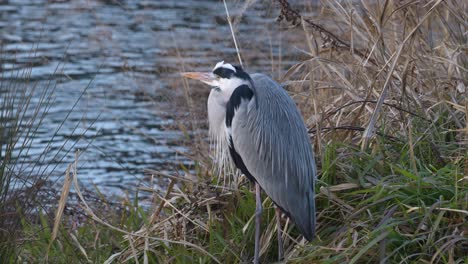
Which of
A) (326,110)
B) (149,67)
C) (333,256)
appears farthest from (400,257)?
(149,67)

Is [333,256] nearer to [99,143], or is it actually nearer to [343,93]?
[343,93]

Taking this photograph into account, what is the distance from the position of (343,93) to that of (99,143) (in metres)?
3.26

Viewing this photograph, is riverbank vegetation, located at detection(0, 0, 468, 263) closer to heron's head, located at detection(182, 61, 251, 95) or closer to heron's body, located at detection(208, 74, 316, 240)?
heron's body, located at detection(208, 74, 316, 240)

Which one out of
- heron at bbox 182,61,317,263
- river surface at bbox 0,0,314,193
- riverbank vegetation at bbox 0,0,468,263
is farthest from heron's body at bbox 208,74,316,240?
river surface at bbox 0,0,314,193

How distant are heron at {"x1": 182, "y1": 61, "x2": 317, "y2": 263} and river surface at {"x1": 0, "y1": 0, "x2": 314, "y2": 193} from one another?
1.70 metres

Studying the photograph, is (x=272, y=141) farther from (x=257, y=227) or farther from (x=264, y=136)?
(x=257, y=227)

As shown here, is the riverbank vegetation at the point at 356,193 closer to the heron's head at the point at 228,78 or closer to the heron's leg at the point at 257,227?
the heron's leg at the point at 257,227

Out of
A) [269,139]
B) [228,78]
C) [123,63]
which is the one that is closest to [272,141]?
[269,139]

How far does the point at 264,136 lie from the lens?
4.00m

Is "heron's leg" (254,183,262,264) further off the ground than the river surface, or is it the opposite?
"heron's leg" (254,183,262,264)

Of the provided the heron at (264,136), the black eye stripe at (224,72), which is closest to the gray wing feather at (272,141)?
the heron at (264,136)

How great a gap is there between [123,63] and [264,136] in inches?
216

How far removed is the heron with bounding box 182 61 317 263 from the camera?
388 centimetres

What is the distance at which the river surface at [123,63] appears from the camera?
7117 mm
